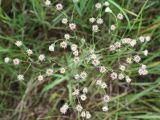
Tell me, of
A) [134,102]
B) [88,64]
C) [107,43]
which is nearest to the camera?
[88,64]

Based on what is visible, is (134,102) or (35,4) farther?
(134,102)

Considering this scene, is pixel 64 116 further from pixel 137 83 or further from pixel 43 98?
pixel 137 83

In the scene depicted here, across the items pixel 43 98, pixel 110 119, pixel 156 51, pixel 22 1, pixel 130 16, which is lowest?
pixel 110 119

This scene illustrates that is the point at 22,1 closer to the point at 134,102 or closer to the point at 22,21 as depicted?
the point at 22,21

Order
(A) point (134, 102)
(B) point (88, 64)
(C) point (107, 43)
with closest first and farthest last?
(B) point (88, 64), (C) point (107, 43), (A) point (134, 102)

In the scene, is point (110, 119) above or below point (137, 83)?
below

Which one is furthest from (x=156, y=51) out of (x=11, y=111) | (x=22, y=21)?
(x=11, y=111)
